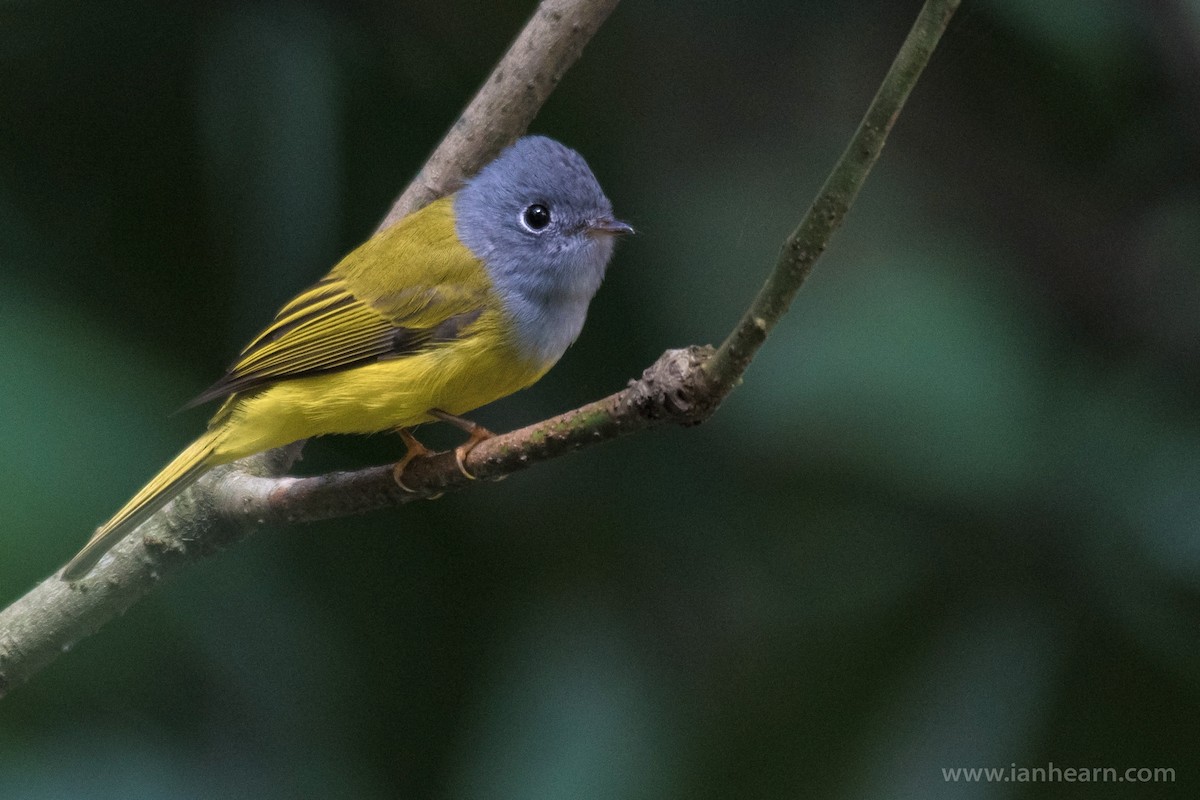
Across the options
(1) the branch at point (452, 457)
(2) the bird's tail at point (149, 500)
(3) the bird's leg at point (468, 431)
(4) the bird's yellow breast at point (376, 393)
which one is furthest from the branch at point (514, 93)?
(2) the bird's tail at point (149, 500)

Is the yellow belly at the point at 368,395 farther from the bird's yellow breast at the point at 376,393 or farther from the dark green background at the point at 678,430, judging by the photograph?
the dark green background at the point at 678,430

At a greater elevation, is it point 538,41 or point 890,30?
point 890,30

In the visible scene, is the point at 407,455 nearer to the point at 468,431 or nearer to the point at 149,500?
the point at 468,431

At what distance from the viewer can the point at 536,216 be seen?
195cm

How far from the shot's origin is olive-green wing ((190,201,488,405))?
1.85 m

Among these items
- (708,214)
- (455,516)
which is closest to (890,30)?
(708,214)

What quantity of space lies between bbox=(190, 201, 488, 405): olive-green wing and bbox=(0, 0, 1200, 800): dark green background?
27cm

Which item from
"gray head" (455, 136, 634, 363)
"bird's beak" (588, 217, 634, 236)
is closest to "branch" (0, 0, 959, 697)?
"gray head" (455, 136, 634, 363)

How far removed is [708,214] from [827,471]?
59 centimetres

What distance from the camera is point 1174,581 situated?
7.34 ft

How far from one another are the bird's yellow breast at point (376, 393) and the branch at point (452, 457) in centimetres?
9

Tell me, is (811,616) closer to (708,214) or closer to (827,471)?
(827,471)

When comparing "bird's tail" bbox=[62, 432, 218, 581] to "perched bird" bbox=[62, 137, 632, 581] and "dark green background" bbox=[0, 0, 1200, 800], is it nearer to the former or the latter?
"perched bird" bbox=[62, 137, 632, 581]

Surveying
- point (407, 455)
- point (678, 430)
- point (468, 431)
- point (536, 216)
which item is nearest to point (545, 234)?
point (536, 216)
